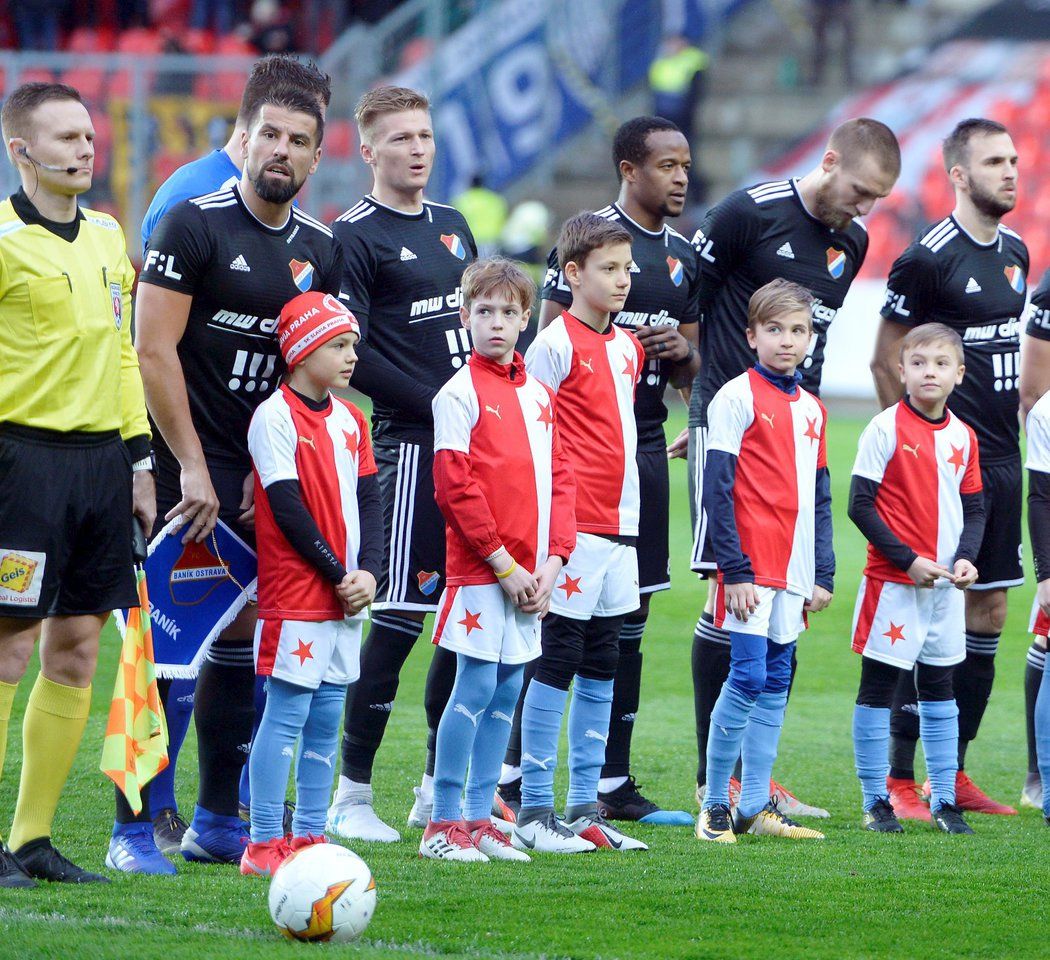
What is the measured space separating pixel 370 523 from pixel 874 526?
5.77ft

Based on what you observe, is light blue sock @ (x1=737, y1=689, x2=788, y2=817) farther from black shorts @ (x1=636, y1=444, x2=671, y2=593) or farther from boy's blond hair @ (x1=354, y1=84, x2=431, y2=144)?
boy's blond hair @ (x1=354, y1=84, x2=431, y2=144)

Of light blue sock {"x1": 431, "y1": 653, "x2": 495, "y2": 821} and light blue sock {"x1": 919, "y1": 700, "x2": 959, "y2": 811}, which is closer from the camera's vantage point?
light blue sock {"x1": 431, "y1": 653, "x2": 495, "y2": 821}

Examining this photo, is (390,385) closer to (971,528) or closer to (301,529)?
(301,529)

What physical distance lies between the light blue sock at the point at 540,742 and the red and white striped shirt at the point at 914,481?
4.03 ft

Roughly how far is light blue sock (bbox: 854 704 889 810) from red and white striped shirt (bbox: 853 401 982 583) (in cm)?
46

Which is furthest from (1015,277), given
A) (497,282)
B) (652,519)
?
(497,282)

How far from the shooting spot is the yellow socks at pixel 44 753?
4.38m

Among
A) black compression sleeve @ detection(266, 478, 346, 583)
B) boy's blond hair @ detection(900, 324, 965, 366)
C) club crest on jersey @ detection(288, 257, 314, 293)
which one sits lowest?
black compression sleeve @ detection(266, 478, 346, 583)

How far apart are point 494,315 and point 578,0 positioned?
18638 mm

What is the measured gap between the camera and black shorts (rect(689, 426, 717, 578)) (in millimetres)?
5535

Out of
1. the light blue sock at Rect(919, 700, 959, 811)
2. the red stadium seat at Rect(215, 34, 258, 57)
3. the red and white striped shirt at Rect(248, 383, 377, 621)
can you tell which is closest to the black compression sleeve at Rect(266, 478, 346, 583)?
the red and white striped shirt at Rect(248, 383, 377, 621)

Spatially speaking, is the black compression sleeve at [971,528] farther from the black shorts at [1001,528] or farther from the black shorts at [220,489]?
the black shorts at [220,489]

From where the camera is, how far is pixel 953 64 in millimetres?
25125

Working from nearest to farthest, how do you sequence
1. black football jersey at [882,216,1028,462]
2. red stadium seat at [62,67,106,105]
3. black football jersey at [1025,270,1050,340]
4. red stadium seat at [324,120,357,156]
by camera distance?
black football jersey at [882,216,1028,462]
black football jersey at [1025,270,1050,340]
red stadium seat at [62,67,106,105]
red stadium seat at [324,120,357,156]
